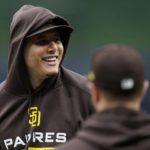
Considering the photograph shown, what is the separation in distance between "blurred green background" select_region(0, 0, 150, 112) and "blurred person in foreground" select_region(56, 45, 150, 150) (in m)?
3.47

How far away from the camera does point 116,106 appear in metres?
1.74

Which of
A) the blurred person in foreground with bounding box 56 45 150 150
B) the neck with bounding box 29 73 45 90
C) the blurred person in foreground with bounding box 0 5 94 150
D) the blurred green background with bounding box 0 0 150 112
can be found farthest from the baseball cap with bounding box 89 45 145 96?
the blurred green background with bounding box 0 0 150 112

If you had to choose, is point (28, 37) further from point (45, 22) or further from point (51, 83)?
point (51, 83)

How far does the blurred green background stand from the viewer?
524 cm

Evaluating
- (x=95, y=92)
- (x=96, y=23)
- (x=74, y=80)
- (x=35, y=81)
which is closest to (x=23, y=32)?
(x=35, y=81)

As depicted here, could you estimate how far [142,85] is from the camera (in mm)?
1821

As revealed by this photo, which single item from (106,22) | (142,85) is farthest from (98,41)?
(142,85)

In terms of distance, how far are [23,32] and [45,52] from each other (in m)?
0.22

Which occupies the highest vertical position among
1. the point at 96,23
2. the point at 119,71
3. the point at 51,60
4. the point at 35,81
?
the point at 119,71

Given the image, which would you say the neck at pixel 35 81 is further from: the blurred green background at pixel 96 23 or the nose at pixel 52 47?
the blurred green background at pixel 96 23

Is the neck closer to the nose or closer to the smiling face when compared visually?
the smiling face

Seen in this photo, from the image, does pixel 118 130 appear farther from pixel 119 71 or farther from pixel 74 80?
pixel 74 80

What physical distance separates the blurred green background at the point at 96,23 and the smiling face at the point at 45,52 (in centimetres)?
225

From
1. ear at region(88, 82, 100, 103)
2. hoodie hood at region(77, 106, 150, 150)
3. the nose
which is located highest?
ear at region(88, 82, 100, 103)
